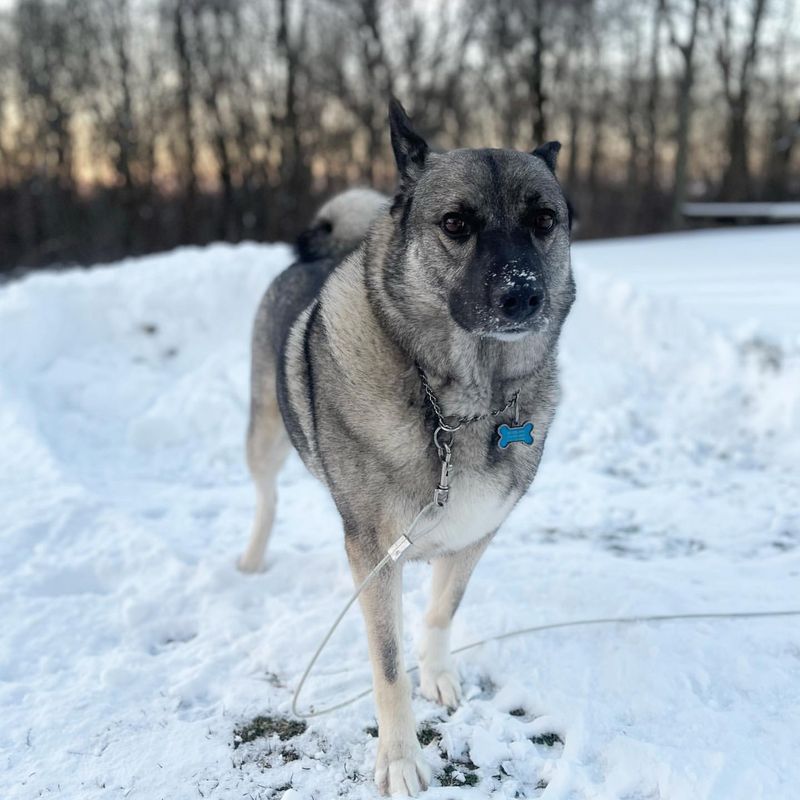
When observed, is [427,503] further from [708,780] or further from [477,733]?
[708,780]

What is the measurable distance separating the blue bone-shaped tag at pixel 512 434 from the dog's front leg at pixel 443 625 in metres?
0.44

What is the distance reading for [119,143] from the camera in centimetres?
1980

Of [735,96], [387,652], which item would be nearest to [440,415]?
[387,652]

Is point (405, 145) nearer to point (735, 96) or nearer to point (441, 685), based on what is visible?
point (441, 685)

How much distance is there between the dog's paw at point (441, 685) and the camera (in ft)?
8.25

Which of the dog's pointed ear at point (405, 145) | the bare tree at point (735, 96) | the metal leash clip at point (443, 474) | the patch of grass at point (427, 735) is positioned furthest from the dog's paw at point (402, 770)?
the bare tree at point (735, 96)

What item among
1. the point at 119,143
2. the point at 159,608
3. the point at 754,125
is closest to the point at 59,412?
the point at 159,608

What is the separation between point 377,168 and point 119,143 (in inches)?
284

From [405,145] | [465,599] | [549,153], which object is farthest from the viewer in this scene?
[465,599]

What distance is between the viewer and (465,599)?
122 inches

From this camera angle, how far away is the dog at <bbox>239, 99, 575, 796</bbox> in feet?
6.95

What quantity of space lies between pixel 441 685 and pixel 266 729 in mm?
622

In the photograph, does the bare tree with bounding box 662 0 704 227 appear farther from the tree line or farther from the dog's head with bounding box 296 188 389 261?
the dog's head with bounding box 296 188 389 261

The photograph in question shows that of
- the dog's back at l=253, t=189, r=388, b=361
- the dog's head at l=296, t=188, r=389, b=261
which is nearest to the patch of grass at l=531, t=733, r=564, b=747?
the dog's back at l=253, t=189, r=388, b=361
